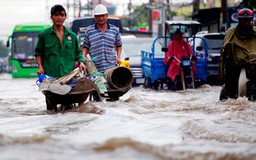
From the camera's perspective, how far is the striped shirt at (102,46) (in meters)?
12.0

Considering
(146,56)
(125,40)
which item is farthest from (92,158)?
(125,40)

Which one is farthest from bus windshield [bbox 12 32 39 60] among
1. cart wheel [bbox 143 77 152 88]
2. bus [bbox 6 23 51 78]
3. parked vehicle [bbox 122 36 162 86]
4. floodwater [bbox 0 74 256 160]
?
floodwater [bbox 0 74 256 160]

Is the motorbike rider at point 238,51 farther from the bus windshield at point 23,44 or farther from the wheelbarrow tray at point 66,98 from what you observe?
the bus windshield at point 23,44

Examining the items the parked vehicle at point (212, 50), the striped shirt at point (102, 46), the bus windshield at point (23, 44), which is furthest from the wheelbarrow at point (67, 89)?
the bus windshield at point (23, 44)

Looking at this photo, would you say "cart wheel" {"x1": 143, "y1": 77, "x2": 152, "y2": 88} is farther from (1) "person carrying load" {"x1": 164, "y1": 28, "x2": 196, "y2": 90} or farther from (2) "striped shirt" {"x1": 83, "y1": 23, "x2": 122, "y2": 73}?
(2) "striped shirt" {"x1": 83, "y1": 23, "x2": 122, "y2": 73}

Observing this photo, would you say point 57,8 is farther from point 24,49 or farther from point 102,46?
point 24,49

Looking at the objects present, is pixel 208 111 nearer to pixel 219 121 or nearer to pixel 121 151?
pixel 219 121

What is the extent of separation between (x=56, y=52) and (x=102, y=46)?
155 cm

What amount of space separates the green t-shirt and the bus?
2723cm

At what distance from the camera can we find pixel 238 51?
474 inches

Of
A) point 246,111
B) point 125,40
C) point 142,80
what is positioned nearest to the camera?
point 246,111

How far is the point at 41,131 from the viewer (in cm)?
809

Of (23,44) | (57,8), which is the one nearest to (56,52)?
(57,8)

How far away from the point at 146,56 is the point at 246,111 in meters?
11.0
